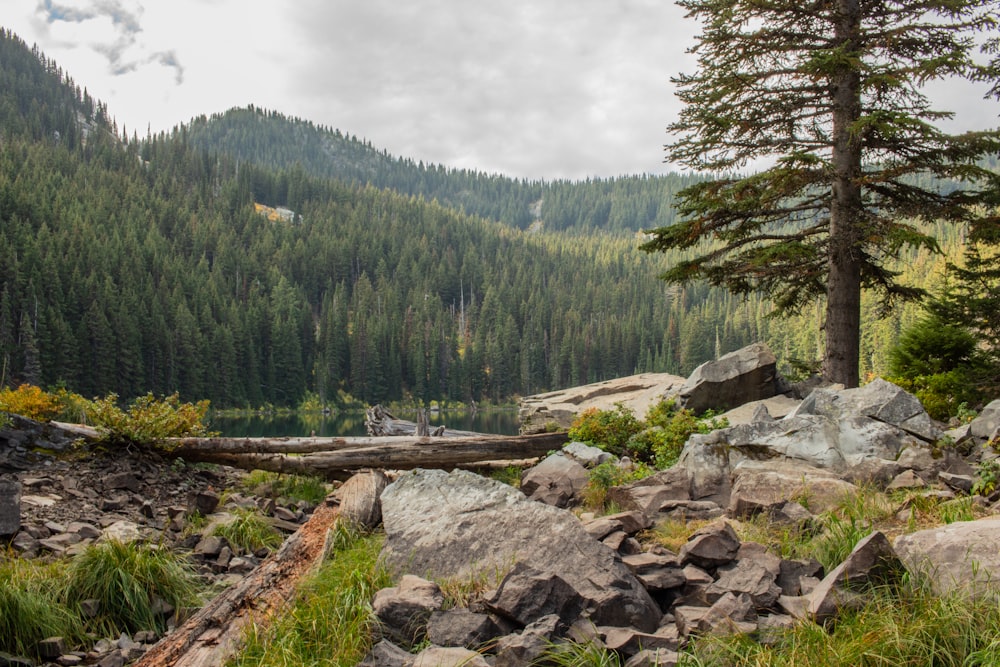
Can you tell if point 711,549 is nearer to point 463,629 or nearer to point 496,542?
point 496,542

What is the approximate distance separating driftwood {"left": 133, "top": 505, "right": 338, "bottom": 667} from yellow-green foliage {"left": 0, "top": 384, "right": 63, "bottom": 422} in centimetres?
1080

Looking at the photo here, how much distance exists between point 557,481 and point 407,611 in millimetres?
5700

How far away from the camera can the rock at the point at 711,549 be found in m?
5.27

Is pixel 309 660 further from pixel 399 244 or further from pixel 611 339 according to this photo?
pixel 399 244

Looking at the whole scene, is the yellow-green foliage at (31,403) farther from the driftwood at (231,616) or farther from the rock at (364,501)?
the driftwood at (231,616)

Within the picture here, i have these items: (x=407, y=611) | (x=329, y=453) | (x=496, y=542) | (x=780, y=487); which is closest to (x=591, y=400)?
(x=329, y=453)

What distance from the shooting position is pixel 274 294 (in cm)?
12181

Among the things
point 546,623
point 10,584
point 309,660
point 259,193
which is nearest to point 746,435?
point 546,623

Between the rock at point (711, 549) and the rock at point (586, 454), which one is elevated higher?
the rock at point (586, 454)

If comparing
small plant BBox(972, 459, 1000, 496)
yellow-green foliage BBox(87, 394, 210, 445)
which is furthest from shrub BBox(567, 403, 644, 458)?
yellow-green foliage BBox(87, 394, 210, 445)

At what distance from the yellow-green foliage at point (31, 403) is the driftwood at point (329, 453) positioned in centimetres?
461

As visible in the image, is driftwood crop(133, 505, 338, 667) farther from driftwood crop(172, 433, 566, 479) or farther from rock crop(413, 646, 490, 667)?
driftwood crop(172, 433, 566, 479)

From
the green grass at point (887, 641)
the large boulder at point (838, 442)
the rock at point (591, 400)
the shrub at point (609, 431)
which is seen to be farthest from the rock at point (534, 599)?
the rock at point (591, 400)

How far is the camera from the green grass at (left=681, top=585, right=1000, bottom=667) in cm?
368
